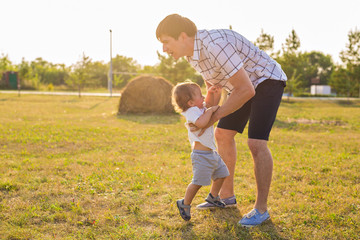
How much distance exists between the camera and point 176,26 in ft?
9.42

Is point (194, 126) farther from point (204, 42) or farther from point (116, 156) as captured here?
point (116, 156)

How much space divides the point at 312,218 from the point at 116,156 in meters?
3.95

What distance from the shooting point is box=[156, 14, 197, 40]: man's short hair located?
288 cm

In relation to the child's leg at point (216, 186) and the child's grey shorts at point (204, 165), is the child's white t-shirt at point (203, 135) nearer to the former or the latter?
the child's grey shorts at point (204, 165)

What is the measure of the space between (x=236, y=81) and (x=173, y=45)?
0.66 meters

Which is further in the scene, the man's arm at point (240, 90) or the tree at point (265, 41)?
the tree at point (265, 41)

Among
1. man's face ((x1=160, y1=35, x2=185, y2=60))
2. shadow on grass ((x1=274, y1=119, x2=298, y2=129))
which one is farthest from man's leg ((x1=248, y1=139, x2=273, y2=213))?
shadow on grass ((x1=274, y1=119, x2=298, y2=129))

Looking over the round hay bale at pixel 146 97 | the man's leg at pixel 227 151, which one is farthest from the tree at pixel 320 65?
the man's leg at pixel 227 151

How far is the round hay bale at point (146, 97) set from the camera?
14523 mm

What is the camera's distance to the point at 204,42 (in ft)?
9.46

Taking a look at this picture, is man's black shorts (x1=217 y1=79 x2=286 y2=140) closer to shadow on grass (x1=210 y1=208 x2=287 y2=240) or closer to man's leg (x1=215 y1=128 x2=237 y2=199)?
man's leg (x1=215 y1=128 x2=237 y2=199)

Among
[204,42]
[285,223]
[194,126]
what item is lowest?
[285,223]

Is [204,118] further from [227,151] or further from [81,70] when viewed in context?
[81,70]

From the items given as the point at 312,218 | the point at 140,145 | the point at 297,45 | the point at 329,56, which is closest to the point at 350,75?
the point at 297,45
